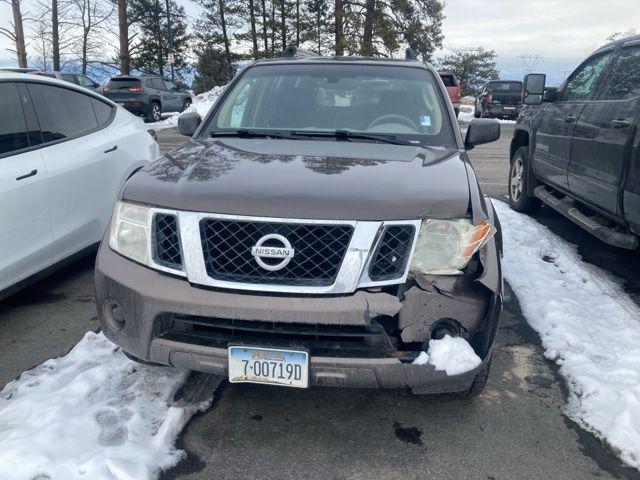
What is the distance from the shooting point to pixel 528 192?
22.2ft

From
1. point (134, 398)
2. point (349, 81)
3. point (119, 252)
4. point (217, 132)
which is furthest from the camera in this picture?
point (349, 81)

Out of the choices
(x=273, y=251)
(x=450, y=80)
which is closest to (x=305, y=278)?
(x=273, y=251)

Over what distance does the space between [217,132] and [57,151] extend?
1.31 meters

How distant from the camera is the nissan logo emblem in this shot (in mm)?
2404

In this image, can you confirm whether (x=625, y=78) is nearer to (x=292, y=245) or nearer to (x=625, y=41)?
(x=625, y=41)

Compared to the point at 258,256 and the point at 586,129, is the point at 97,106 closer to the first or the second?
the point at 258,256

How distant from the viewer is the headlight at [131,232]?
103 inches

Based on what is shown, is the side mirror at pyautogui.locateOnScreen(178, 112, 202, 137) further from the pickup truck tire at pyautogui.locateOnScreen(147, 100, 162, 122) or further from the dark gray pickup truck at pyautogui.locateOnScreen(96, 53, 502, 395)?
the pickup truck tire at pyautogui.locateOnScreen(147, 100, 162, 122)

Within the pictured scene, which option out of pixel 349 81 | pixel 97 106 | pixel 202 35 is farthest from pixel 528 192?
pixel 202 35

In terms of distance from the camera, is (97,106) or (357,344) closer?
(357,344)

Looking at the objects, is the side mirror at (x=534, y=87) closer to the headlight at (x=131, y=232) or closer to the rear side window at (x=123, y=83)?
the headlight at (x=131, y=232)

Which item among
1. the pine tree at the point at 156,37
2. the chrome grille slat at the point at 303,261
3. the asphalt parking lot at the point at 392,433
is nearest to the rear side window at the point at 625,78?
the asphalt parking lot at the point at 392,433

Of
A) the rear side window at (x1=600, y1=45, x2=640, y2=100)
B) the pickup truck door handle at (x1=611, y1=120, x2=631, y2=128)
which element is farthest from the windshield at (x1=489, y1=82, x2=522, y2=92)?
the pickup truck door handle at (x1=611, y1=120, x2=631, y2=128)

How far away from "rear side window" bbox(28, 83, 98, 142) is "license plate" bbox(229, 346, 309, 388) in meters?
2.70
